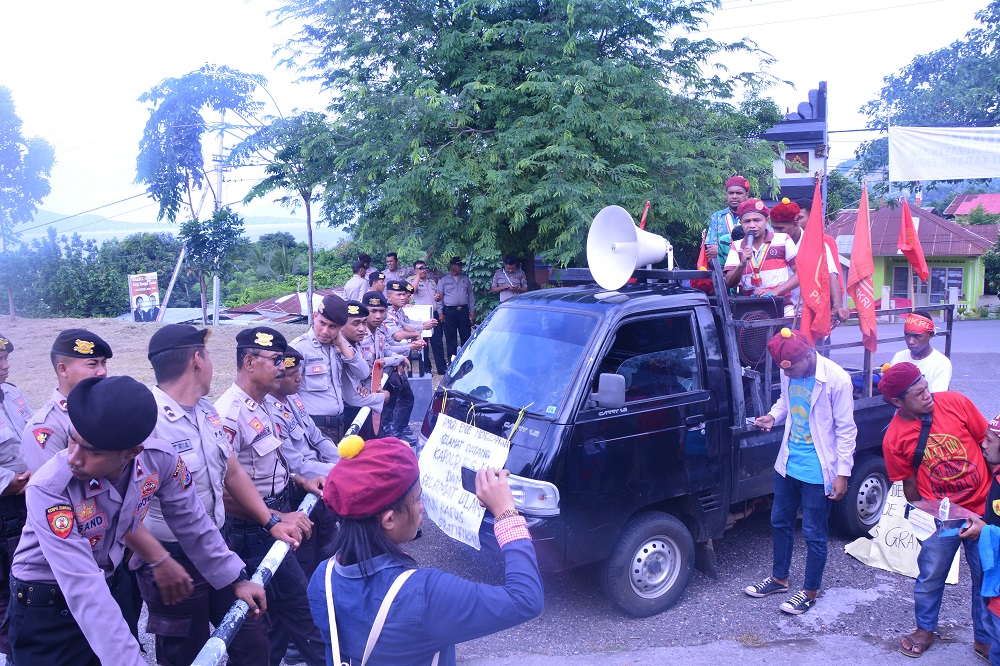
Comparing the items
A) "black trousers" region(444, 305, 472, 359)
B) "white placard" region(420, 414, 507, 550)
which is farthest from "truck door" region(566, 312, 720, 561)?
"black trousers" region(444, 305, 472, 359)

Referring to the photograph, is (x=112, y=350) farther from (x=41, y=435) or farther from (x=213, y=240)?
(x=41, y=435)

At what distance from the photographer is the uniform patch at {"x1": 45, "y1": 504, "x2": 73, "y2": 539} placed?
2.37 meters

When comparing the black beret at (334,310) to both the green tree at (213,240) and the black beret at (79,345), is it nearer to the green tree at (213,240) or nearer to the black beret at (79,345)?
the black beret at (79,345)

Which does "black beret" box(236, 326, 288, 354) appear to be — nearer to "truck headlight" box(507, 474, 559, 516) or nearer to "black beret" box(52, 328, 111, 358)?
"black beret" box(52, 328, 111, 358)

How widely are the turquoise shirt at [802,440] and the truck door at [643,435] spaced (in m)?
0.48

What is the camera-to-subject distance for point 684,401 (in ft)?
15.2

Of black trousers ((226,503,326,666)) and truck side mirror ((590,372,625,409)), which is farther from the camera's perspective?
truck side mirror ((590,372,625,409))

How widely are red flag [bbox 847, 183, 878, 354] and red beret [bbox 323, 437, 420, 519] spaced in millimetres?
4390

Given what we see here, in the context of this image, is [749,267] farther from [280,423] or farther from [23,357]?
[23,357]

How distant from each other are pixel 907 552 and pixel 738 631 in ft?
5.73

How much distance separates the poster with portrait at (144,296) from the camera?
73.2ft

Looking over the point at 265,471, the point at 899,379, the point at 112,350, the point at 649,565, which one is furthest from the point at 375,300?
the point at 112,350

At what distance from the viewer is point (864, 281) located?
17.5ft

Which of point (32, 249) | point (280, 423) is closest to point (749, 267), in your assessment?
point (280, 423)
